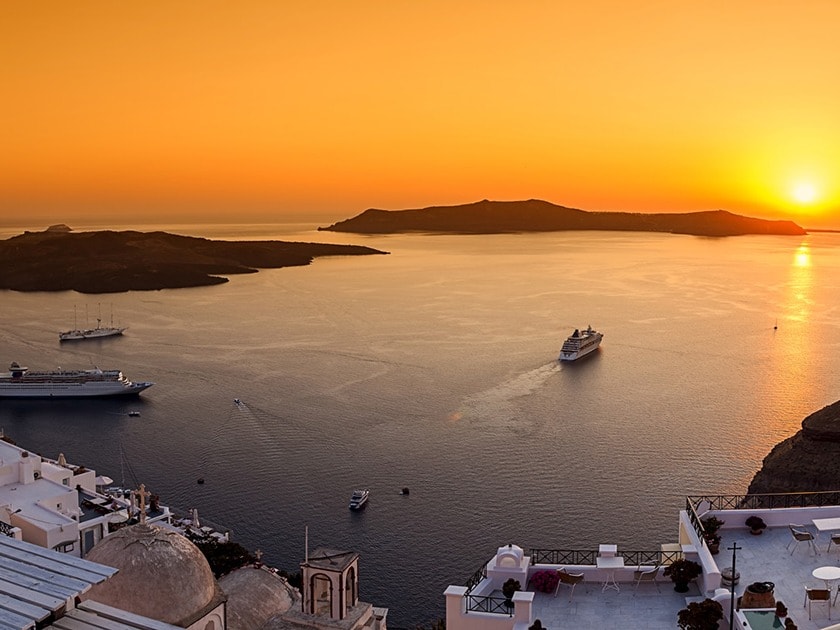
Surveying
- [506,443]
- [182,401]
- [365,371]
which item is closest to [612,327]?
[365,371]

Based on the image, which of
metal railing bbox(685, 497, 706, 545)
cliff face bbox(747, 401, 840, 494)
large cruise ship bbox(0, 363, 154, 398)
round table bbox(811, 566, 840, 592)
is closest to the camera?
round table bbox(811, 566, 840, 592)

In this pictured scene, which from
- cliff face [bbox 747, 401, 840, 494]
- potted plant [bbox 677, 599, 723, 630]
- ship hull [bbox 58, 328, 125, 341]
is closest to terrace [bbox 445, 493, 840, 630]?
potted plant [bbox 677, 599, 723, 630]

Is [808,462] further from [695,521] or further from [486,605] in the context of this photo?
[486,605]

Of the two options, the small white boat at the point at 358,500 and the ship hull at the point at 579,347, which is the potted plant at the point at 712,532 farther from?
the ship hull at the point at 579,347

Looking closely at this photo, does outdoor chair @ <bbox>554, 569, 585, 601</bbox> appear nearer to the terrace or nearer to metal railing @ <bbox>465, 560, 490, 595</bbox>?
the terrace

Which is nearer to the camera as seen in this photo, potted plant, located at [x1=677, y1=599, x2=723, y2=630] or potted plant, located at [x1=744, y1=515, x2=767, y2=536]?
potted plant, located at [x1=677, y1=599, x2=723, y2=630]

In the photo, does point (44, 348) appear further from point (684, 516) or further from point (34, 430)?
point (684, 516)
